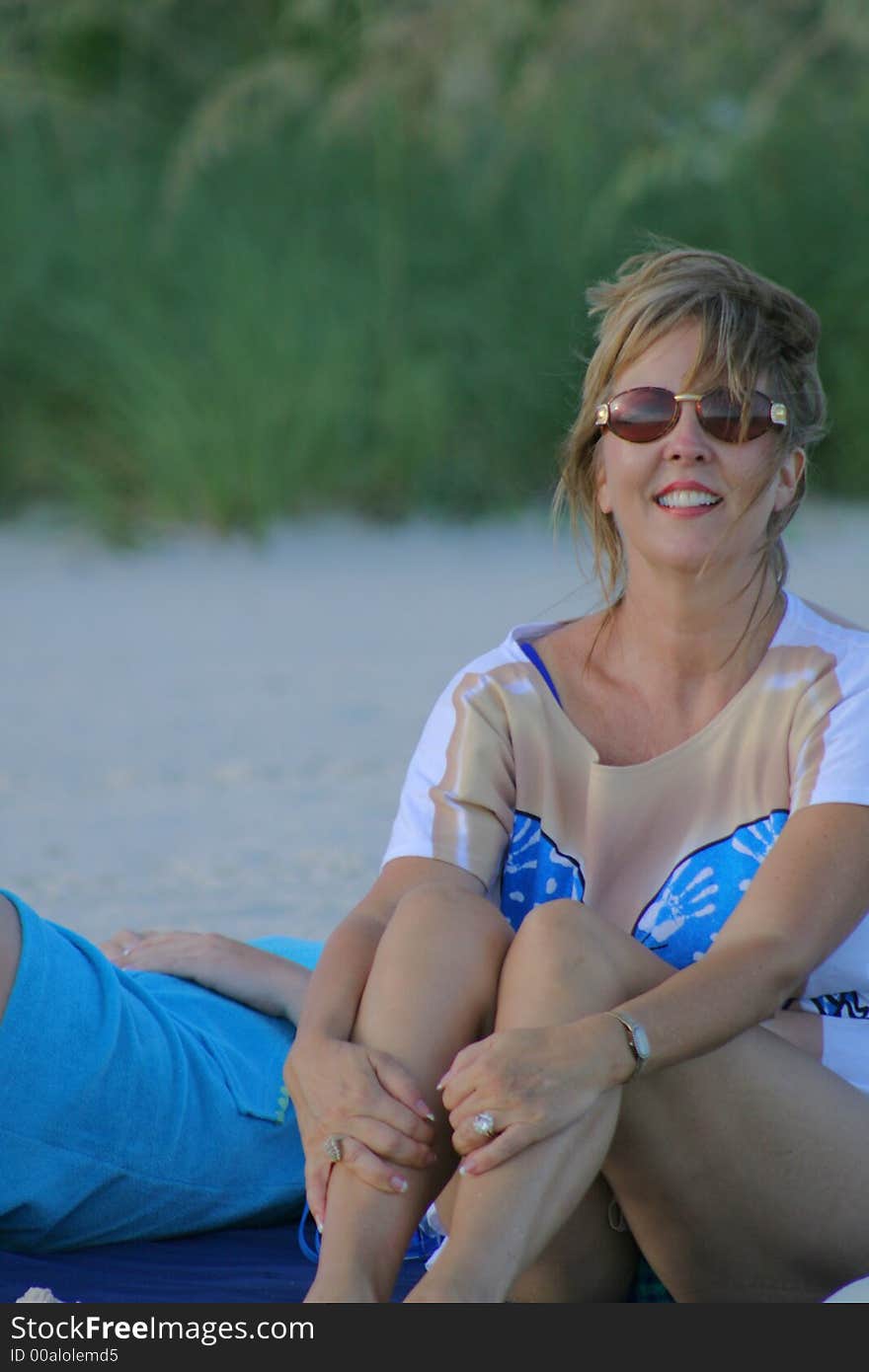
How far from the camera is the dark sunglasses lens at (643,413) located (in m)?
2.39

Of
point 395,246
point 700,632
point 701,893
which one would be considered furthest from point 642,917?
point 395,246

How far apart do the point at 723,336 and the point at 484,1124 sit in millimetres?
978

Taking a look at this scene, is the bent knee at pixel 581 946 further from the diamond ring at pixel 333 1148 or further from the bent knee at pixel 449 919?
the diamond ring at pixel 333 1148

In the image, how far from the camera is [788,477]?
247 centimetres

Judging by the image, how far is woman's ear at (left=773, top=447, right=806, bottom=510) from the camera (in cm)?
245

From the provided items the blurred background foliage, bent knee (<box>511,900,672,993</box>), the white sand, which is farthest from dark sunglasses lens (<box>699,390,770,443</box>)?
the blurred background foliage

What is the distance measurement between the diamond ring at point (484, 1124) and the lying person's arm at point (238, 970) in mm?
800

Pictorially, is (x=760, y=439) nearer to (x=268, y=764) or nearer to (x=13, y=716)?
(x=268, y=764)

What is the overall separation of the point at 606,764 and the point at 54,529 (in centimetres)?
705

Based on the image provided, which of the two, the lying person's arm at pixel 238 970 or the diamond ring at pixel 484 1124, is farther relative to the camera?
the lying person's arm at pixel 238 970

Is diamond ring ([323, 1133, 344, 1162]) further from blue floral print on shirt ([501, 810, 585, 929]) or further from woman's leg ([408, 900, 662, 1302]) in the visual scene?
blue floral print on shirt ([501, 810, 585, 929])

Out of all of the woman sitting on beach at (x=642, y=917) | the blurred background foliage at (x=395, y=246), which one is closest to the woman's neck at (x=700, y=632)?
the woman sitting on beach at (x=642, y=917)

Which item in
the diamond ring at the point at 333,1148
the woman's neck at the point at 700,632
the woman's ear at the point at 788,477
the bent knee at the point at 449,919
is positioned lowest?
the diamond ring at the point at 333,1148

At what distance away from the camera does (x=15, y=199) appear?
9023mm
